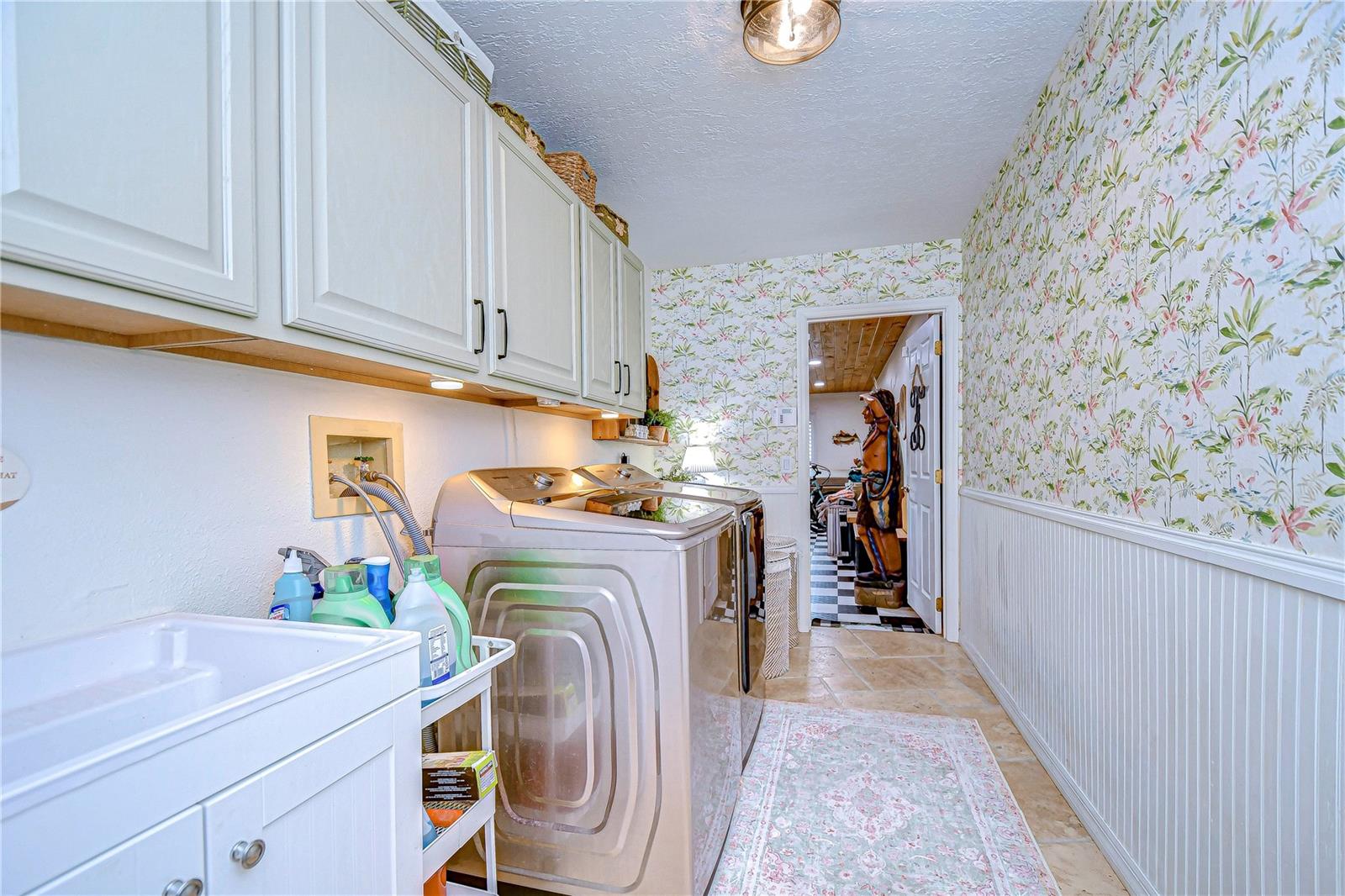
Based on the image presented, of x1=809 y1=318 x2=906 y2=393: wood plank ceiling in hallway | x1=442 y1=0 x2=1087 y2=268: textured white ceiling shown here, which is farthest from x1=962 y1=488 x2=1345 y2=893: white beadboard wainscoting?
x1=809 y1=318 x2=906 y2=393: wood plank ceiling in hallway

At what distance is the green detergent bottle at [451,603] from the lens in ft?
3.68

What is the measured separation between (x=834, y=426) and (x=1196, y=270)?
32.2 feet

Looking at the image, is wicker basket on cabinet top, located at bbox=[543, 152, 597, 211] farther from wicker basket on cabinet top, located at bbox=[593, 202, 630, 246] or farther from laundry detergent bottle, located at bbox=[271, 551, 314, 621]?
laundry detergent bottle, located at bbox=[271, 551, 314, 621]

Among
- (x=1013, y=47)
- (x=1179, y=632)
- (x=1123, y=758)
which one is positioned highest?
(x=1013, y=47)

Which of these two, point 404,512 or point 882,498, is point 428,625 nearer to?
point 404,512

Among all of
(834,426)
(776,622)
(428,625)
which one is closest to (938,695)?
(776,622)

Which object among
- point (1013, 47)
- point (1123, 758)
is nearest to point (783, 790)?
point (1123, 758)

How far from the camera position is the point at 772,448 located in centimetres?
375

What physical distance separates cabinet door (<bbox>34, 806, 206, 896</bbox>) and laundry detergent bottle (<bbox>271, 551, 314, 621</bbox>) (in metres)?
0.49

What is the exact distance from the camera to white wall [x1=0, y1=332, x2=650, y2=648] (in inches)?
32.3

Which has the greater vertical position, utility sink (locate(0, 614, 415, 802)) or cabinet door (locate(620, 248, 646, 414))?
cabinet door (locate(620, 248, 646, 414))

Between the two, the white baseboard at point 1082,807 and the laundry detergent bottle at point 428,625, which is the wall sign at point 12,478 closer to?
the laundry detergent bottle at point 428,625

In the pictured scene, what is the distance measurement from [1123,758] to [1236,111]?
1.58m

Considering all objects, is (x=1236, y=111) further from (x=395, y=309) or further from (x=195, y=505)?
(x=195, y=505)
